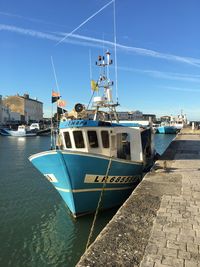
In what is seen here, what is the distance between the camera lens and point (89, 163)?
9.36 metres

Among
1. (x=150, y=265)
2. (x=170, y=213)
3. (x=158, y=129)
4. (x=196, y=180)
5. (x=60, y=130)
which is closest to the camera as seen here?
(x=150, y=265)

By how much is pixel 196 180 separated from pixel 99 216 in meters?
3.63

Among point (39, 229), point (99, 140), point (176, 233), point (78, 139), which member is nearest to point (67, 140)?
point (78, 139)

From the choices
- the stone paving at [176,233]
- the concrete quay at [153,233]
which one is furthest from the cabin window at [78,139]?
the stone paving at [176,233]

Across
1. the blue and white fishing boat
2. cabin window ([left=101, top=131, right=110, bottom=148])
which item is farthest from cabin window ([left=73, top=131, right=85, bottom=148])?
cabin window ([left=101, top=131, right=110, bottom=148])

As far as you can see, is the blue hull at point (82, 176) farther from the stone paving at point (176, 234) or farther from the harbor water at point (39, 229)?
the stone paving at point (176, 234)

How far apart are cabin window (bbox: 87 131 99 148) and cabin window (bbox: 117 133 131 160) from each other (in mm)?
1440

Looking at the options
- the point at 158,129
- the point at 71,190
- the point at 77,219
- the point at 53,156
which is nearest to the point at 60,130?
the point at 53,156

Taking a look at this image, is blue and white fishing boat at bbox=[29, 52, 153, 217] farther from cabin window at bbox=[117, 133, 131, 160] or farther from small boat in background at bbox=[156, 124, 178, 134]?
small boat in background at bbox=[156, 124, 178, 134]

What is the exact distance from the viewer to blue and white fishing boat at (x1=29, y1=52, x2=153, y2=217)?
934 centimetres

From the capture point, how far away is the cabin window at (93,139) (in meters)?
10.4

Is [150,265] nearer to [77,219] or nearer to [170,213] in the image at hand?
[170,213]

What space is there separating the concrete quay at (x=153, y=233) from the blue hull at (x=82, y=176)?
1696 millimetres

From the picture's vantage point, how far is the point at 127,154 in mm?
→ 13016
